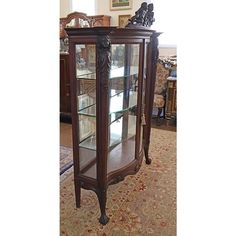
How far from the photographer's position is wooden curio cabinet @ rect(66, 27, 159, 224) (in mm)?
1557

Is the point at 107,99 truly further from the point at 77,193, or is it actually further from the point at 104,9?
the point at 104,9

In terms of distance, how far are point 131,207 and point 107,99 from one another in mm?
869

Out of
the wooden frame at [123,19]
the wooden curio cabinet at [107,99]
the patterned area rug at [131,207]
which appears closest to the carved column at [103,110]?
the wooden curio cabinet at [107,99]

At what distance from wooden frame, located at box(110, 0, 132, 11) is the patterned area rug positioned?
2888 mm

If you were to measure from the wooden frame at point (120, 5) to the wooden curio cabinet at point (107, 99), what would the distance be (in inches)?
Result: 95.2

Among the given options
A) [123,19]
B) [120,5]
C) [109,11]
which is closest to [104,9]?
[109,11]

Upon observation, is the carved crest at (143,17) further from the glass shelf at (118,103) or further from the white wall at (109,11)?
the white wall at (109,11)

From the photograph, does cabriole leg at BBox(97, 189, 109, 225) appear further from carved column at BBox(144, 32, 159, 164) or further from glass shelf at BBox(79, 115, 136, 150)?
carved column at BBox(144, 32, 159, 164)

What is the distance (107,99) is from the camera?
1.59m

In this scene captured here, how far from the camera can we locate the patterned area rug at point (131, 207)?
1711 millimetres

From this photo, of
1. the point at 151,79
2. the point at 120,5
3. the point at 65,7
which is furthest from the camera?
the point at 65,7

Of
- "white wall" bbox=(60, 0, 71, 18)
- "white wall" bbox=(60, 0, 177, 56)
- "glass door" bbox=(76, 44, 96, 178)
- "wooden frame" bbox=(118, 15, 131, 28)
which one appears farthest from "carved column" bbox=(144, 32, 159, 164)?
"white wall" bbox=(60, 0, 71, 18)
